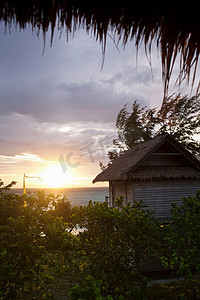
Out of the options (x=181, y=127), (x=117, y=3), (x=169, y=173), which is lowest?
(x=169, y=173)

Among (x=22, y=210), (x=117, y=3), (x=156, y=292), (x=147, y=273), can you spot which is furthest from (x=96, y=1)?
(x=147, y=273)

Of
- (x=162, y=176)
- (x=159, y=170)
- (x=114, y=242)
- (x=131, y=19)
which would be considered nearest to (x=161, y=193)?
(x=162, y=176)

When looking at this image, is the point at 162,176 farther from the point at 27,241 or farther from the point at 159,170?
the point at 27,241

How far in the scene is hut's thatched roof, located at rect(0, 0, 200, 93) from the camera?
2.18 metres

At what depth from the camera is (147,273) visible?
40.5ft

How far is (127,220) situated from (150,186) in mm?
6767

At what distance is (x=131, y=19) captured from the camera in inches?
92.2

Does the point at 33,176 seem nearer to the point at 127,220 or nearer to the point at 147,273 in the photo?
the point at 147,273

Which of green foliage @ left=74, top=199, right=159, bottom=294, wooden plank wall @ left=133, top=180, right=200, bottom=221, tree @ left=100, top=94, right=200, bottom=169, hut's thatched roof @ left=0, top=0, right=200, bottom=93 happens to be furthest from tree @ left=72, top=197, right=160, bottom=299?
tree @ left=100, top=94, right=200, bottom=169

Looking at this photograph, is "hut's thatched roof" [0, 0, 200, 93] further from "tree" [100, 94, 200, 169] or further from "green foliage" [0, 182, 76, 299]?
"tree" [100, 94, 200, 169]

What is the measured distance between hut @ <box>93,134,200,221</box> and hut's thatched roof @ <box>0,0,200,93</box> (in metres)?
10.3

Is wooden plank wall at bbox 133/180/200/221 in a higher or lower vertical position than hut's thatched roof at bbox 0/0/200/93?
lower

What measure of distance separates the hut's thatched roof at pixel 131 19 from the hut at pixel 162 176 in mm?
10342

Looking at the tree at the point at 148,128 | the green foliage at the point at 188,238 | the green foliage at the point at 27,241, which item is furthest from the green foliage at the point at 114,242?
the tree at the point at 148,128
